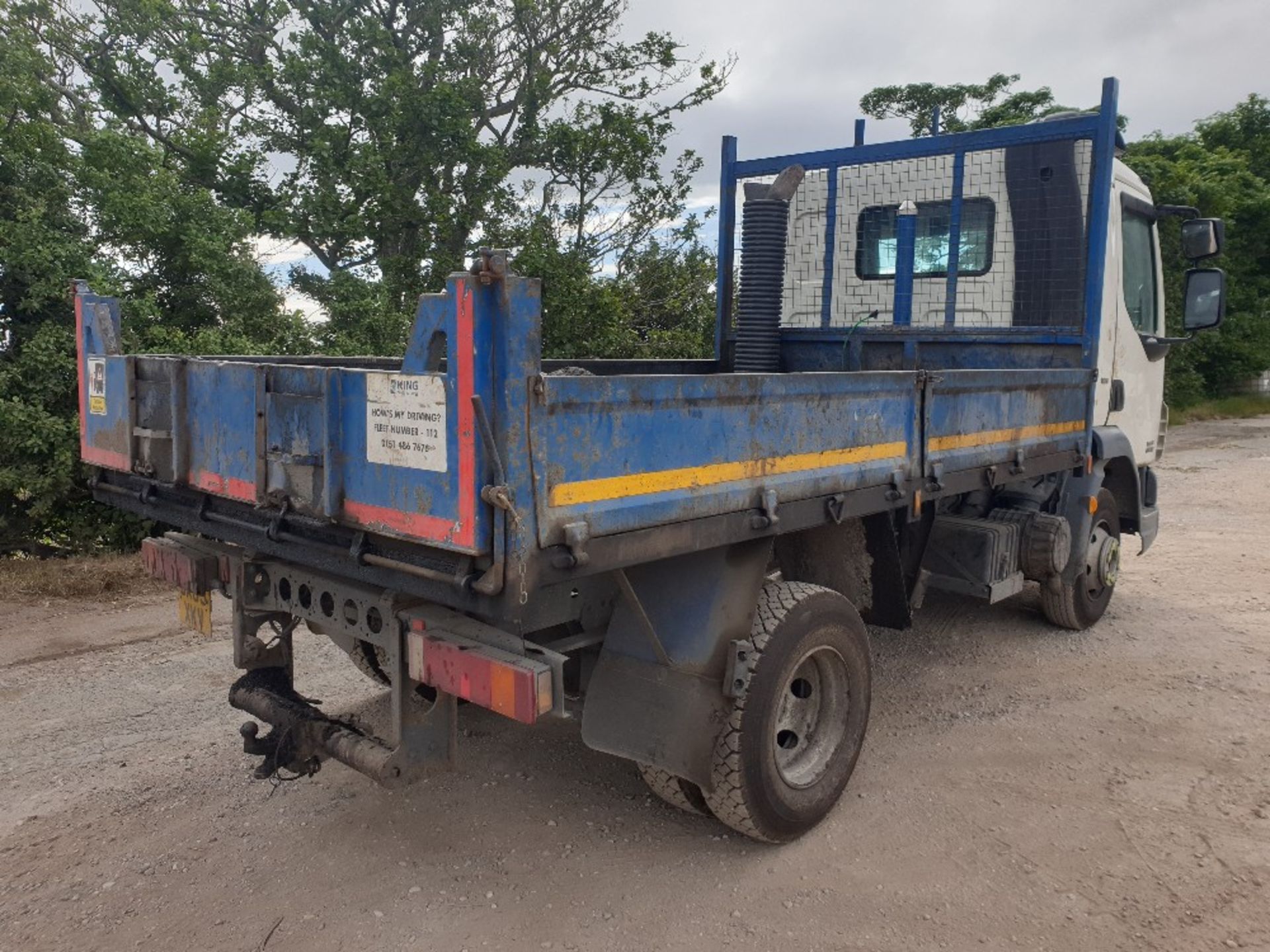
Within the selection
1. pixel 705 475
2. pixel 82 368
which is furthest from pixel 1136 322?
pixel 82 368

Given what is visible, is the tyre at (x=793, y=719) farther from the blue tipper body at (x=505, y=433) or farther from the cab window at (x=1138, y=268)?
the cab window at (x=1138, y=268)

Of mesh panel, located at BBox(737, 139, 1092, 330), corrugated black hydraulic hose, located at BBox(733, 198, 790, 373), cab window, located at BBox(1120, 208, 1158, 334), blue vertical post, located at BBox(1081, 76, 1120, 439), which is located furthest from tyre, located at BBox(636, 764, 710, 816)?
cab window, located at BBox(1120, 208, 1158, 334)

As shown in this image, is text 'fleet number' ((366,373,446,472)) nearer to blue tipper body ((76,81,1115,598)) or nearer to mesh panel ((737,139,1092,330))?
blue tipper body ((76,81,1115,598))

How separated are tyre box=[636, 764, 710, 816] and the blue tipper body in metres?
0.97

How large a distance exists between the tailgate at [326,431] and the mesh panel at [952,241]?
150 inches

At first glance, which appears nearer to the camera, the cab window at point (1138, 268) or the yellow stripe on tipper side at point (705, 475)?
the yellow stripe on tipper side at point (705, 475)

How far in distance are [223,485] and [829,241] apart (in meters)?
4.12

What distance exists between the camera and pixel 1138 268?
6.12m

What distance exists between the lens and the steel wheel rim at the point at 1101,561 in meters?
6.08

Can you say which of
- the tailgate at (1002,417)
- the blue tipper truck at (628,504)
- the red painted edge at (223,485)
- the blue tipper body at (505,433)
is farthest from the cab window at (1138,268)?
the red painted edge at (223,485)

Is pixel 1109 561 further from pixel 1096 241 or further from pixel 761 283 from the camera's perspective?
pixel 761 283

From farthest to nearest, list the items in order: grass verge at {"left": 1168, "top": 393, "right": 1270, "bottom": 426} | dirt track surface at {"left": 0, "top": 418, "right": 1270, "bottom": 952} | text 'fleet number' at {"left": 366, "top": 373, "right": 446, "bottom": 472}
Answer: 1. grass verge at {"left": 1168, "top": 393, "right": 1270, "bottom": 426}
2. dirt track surface at {"left": 0, "top": 418, "right": 1270, "bottom": 952}
3. text 'fleet number' at {"left": 366, "top": 373, "right": 446, "bottom": 472}

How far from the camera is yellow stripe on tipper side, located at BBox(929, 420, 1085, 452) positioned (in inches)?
163

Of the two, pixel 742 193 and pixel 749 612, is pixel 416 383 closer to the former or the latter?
pixel 749 612
